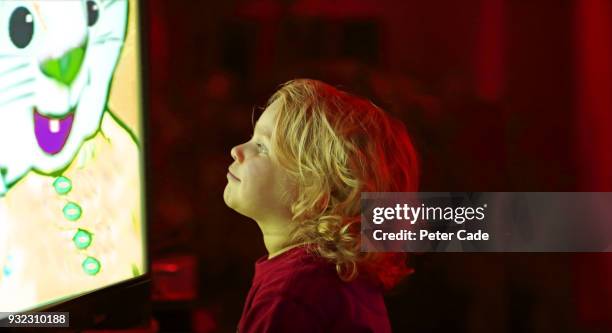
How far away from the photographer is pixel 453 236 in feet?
3.52

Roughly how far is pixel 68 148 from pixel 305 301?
31cm

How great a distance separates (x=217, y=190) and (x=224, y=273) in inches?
5.7

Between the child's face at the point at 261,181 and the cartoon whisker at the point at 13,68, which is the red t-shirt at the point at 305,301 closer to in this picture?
the child's face at the point at 261,181

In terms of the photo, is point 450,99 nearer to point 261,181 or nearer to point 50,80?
point 261,181

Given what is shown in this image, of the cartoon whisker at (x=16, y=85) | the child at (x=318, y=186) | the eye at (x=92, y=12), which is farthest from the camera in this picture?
the child at (x=318, y=186)

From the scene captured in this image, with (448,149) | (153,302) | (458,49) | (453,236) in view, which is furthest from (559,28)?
(153,302)

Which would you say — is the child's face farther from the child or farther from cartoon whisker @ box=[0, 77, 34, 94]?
cartoon whisker @ box=[0, 77, 34, 94]

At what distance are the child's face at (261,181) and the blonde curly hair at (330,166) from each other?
0.02 meters

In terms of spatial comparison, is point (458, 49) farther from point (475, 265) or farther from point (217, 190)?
point (217, 190)

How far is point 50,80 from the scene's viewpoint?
0.63 m

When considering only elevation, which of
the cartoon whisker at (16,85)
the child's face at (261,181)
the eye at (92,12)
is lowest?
the child's face at (261,181)

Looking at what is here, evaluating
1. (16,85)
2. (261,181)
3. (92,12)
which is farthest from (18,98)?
(261,181)

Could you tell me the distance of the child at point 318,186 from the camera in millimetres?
817

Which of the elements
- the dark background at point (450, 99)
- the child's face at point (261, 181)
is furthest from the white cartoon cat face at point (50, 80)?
the dark background at point (450, 99)
